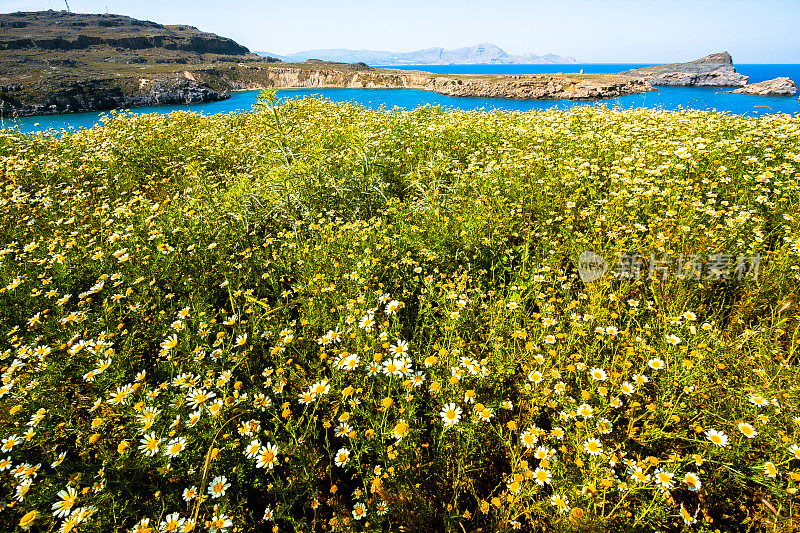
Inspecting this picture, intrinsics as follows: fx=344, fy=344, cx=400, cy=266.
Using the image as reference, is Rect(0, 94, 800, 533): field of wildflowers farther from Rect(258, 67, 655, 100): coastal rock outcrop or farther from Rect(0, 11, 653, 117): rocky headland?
Rect(258, 67, 655, 100): coastal rock outcrop

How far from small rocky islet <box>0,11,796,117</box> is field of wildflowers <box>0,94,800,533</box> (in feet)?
104

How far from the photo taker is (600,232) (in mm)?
3707

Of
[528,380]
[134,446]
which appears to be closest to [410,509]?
[528,380]

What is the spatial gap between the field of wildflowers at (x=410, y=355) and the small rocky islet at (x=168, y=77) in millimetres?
31725

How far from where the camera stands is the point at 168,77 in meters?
65.8

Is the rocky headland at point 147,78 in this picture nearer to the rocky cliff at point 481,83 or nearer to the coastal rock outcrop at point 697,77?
the rocky cliff at point 481,83

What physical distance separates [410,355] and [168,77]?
280ft

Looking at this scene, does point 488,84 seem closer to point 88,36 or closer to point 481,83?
point 481,83

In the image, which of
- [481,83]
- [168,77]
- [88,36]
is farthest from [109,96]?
[88,36]

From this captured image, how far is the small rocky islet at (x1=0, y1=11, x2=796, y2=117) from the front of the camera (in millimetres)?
51906

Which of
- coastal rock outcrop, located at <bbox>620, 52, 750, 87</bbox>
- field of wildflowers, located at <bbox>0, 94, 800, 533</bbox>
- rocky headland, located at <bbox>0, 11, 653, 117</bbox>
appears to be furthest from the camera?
coastal rock outcrop, located at <bbox>620, 52, 750, 87</bbox>

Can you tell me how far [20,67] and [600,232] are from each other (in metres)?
101

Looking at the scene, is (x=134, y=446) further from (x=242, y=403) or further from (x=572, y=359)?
(x=572, y=359)

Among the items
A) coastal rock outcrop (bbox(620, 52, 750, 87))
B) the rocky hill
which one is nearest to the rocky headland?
the rocky hill
